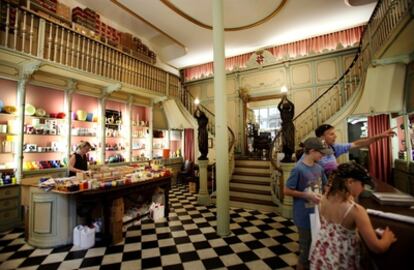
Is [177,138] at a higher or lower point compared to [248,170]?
higher

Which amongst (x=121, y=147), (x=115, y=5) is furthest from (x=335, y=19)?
(x=121, y=147)

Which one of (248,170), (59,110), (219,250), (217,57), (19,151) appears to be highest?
(217,57)

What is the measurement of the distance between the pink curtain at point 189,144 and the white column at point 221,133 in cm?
521

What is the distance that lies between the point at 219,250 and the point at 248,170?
11.7ft

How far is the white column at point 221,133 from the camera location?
3.63 metres

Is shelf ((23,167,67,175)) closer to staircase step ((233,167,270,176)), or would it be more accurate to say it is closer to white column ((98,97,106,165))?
white column ((98,97,106,165))

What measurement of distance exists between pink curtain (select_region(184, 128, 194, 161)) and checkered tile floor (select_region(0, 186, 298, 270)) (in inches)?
187

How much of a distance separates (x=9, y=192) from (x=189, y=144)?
592 cm

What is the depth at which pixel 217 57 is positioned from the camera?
151 inches

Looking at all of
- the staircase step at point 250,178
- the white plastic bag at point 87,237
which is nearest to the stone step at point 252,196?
the staircase step at point 250,178

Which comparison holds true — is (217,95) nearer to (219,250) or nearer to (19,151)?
(219,250)

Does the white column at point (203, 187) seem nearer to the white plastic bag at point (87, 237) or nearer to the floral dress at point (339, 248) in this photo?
the white plastic bag at point (87, 237)

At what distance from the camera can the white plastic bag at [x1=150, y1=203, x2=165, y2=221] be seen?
4311 mm

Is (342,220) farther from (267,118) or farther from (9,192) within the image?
(267,118)
